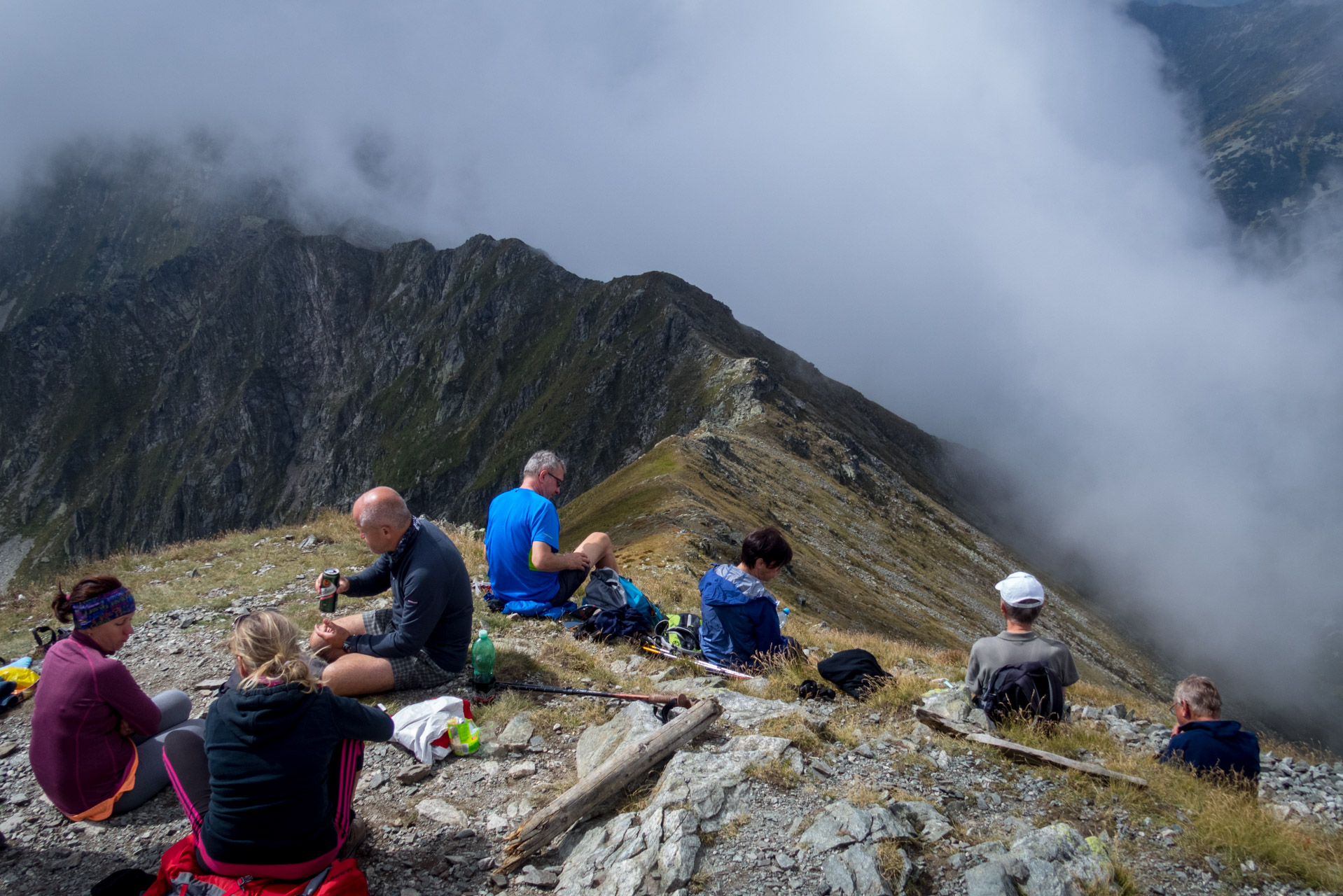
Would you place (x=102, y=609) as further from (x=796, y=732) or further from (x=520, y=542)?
(x=796, y=732)

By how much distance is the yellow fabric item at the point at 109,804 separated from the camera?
18.6 feet

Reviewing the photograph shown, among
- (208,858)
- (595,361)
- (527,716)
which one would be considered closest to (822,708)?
(527,716)

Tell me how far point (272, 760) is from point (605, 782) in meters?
2.55

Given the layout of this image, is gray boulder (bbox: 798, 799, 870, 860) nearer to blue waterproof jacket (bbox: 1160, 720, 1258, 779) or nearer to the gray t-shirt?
the gray t-shirt

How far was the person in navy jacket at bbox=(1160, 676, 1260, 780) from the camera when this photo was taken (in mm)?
6543

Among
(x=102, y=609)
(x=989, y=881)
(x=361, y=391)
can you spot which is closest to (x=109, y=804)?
(x=102, y=609)

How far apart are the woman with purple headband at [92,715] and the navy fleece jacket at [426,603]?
184cm

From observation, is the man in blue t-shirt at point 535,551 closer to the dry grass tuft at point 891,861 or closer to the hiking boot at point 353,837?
the hiking boot at point 353,837

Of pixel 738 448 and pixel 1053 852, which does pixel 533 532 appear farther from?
pixel 738 448

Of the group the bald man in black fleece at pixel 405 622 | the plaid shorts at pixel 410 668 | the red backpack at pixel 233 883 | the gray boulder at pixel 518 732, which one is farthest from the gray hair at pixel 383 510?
the red backpack at pixel 233 883

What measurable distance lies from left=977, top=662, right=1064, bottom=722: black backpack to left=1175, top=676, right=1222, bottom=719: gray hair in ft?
3.70

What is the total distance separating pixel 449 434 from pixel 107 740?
426ft

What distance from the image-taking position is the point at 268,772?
14.3 ft

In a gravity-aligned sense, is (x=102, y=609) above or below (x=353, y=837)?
above
